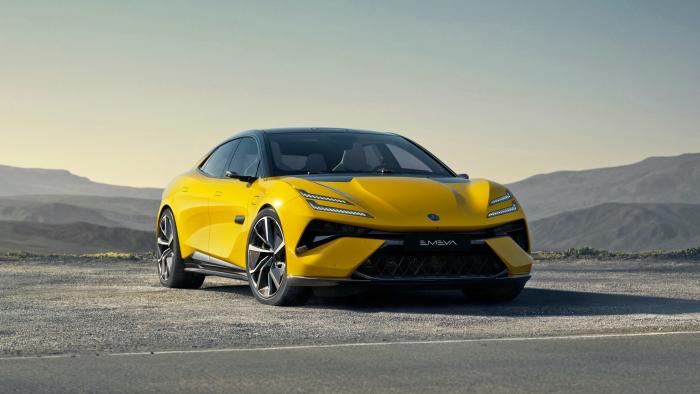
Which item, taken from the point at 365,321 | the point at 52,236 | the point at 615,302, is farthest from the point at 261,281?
the point at 52,236

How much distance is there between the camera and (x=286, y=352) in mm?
7039

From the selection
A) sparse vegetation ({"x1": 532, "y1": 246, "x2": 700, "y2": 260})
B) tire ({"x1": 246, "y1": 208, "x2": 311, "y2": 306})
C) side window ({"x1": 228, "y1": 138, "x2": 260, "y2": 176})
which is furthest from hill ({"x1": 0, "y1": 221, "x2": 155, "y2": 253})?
tire ({"x1": 246, "y1": 208, "x2": 311, "y2": 306})

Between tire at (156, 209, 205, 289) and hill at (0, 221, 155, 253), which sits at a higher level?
tire at (156, 209, 205, 289)

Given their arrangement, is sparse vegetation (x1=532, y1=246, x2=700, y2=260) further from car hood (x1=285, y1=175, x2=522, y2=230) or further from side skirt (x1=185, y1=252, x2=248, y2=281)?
car hood (x1=285, y1=175, x2=522, y2=230)

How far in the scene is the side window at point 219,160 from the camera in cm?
1161

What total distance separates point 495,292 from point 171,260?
3854 millimetres

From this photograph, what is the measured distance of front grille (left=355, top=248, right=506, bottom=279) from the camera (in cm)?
933

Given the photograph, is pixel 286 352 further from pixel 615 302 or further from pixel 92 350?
pixel 615 302

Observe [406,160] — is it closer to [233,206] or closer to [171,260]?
[233,206]

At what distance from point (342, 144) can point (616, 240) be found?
436 feet

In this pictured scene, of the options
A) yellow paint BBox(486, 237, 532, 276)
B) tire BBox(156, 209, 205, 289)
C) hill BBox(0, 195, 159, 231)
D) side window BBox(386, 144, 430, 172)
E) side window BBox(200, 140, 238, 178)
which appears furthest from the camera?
hill BBox(0, 195, 159, 231)

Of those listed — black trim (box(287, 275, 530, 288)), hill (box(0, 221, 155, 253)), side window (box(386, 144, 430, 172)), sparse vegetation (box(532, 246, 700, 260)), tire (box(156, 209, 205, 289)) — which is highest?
side window (box(386, 144, 430, 172))

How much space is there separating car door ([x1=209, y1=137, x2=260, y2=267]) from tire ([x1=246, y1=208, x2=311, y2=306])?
0.23m

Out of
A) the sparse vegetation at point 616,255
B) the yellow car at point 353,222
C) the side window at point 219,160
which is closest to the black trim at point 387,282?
the yellow car at point 353,222
